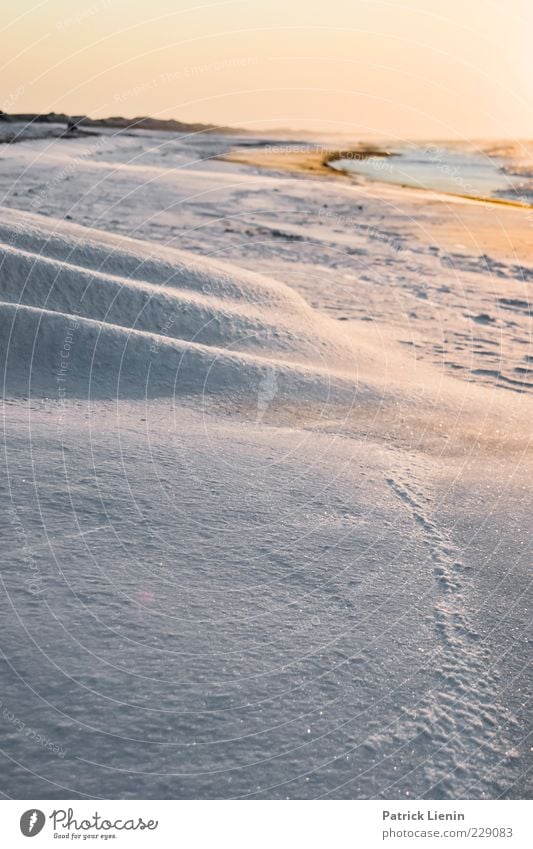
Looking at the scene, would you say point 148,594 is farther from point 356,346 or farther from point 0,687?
point 356,346

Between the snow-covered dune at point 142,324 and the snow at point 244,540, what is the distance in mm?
19

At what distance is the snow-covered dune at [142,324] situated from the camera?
429 cm

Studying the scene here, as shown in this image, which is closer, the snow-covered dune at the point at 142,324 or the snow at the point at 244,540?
the snow at the point at 244,540

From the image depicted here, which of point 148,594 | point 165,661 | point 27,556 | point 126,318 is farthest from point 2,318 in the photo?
point 165,661

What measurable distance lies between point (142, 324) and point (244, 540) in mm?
2485

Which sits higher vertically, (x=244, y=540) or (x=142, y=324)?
(x=142, y=324)

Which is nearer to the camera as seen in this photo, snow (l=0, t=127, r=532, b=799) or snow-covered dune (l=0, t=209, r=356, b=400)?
snow (l=0, t=127, r=532, b=799)

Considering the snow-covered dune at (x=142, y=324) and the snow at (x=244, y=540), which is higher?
the snow-covered dune at (x=142, y=324)

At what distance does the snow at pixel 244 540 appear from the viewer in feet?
6.11

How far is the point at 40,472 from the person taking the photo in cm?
302

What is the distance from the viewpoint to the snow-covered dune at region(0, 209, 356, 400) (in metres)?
4.29

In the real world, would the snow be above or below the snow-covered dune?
below

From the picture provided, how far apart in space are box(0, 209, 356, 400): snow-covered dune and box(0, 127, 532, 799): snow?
19mm

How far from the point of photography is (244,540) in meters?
2.77
